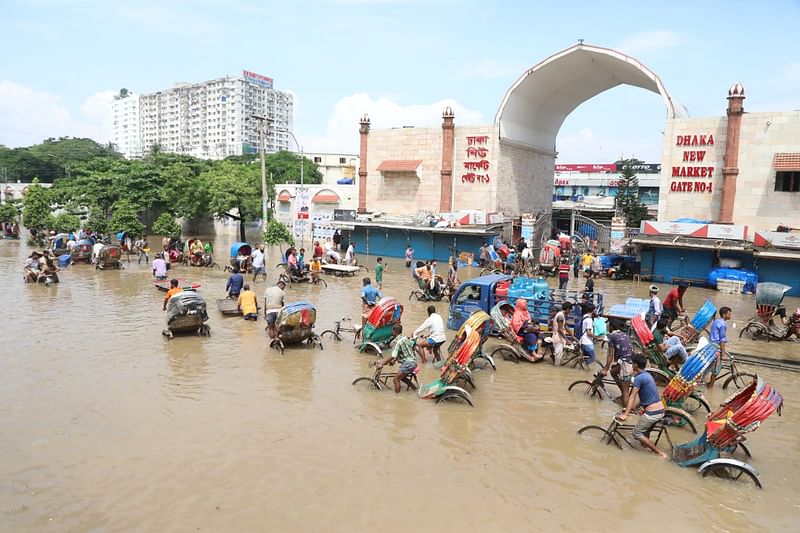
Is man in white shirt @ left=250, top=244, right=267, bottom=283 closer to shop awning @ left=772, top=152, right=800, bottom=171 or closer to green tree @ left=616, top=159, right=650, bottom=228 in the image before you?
shop awning @ left=772, top=152, right=800, bottom=171

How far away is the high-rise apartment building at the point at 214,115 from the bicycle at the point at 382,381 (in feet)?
404

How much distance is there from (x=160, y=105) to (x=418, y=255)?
14627 cm

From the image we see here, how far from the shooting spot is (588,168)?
80.2 m

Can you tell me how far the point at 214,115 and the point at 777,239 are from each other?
13692cm

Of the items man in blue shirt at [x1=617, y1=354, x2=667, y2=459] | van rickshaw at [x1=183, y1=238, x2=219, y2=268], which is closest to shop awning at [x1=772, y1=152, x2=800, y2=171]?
man in blue shirt at [x1=617, y1=354, x2=667, y2=459]

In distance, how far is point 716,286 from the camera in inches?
899

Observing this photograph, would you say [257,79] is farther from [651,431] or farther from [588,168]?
[651,431]

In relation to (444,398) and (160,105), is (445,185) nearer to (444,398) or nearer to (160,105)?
(444,398)

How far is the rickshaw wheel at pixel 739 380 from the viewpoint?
10617 millimetres

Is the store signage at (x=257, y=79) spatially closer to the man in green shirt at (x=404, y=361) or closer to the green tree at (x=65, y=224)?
the green tree at (x=65, y=224)

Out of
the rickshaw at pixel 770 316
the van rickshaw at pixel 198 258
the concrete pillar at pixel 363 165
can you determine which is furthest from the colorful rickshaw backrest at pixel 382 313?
the concrete pillar at pixel 363 165

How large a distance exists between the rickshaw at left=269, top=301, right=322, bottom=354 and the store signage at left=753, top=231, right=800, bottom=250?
19.0 metres

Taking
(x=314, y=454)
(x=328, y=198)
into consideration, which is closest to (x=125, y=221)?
(x=328, y=198)

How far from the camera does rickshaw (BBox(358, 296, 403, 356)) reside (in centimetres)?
1206
